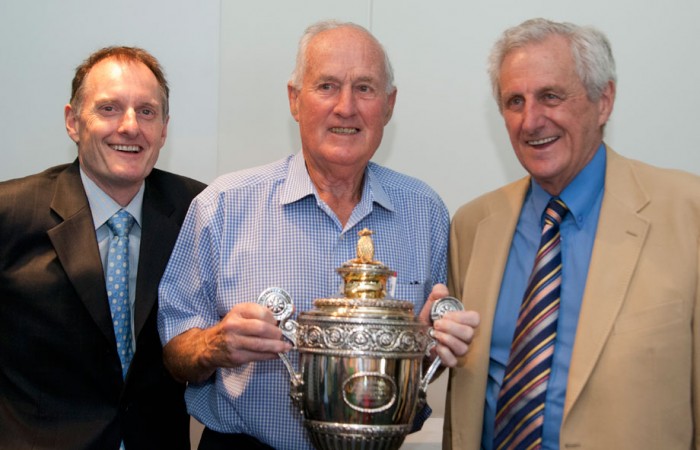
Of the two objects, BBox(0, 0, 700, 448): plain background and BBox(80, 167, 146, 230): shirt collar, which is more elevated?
BBox(0, 0, 700, 448): plain background

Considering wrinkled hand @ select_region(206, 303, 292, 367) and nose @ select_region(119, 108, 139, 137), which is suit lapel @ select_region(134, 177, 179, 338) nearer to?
nose @ select_region(119, 108, 139, 137)

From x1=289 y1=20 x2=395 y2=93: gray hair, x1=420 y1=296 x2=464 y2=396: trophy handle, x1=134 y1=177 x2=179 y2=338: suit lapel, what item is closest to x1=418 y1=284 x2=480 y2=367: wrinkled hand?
x1=420 y1=296 x2=464 y2=396: trophy handle

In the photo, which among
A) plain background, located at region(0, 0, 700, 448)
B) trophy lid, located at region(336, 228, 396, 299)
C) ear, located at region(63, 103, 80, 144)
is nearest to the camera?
trophy lid, located at region(336, 228, 396, 299)

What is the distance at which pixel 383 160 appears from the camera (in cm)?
380

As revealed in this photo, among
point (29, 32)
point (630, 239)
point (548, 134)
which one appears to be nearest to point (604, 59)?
point (548, 134)

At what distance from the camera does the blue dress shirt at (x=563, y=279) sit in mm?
2486

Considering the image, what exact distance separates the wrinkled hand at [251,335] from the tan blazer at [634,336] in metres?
0.67

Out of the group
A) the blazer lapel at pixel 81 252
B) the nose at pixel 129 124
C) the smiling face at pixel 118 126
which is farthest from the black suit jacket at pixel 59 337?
the nose at pixel 129 124

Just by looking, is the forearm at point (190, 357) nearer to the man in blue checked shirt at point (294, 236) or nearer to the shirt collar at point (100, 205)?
the man in blue checked shirt at point (294, 236)

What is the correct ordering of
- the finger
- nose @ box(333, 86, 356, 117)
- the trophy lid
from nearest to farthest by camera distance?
the trophy lid → the finger → nose @ box(333, 86, 356, 117)

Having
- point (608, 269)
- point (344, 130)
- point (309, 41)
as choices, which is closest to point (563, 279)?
point (608, 269)

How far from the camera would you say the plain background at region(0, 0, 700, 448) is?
11.9 ft

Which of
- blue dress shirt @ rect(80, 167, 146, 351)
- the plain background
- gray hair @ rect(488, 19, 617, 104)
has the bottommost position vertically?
blue dress shirt @ rect(80, 167, 146, 351)

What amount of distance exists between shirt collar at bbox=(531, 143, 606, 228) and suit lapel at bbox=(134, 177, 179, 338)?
3.98ft
